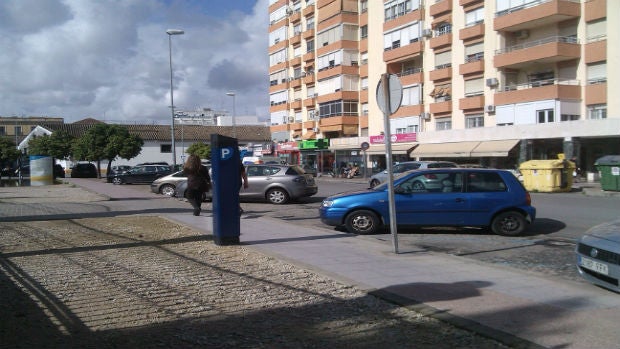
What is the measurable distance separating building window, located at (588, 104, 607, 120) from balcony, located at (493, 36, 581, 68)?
10.1ft

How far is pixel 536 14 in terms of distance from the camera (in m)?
31.6

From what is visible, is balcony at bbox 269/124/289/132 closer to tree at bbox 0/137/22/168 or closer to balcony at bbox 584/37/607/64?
tree at bbox 0/137/22/168

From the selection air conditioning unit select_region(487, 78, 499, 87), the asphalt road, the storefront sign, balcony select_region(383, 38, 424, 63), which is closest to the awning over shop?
the storefront sign

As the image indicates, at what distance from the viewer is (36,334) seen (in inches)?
174

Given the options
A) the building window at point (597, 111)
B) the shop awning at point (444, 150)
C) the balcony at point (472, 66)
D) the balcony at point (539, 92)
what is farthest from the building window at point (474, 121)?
the building window at point (597, 111)

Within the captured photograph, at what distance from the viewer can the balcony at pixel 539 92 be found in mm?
30891

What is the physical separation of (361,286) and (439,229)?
5898 mm

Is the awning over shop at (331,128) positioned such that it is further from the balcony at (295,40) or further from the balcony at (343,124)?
the balcony at (295,40)

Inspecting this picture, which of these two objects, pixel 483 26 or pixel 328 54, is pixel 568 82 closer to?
pixel 483 26

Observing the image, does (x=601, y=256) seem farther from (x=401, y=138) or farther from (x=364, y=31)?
(x=364, y=31)

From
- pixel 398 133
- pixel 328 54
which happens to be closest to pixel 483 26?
pixel 398 133

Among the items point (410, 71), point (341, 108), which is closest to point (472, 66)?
point (410, 71)

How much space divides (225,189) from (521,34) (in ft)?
101

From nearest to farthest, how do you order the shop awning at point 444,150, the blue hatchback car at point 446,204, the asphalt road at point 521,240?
the asphalt road at point 521,240
the blue hatchback car at point 446,204
the shop awning at point 444,150
